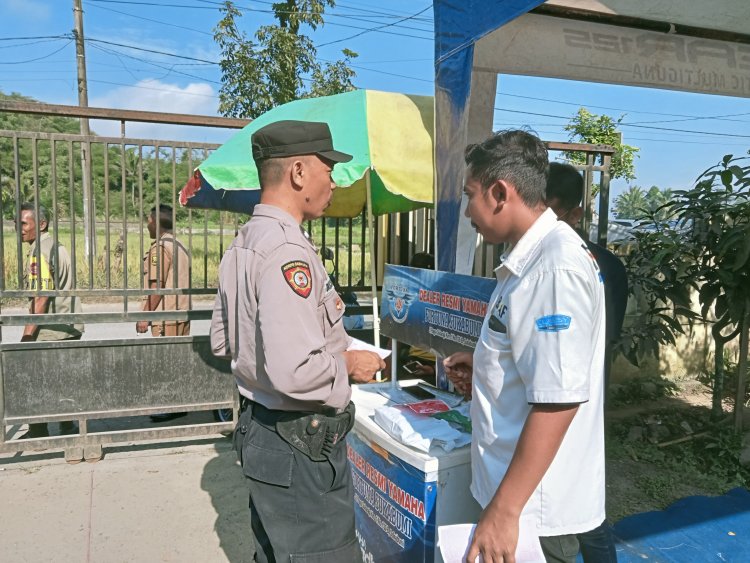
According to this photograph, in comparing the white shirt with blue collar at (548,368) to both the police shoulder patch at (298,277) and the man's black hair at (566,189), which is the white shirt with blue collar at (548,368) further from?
the man's black hair at (566,189)

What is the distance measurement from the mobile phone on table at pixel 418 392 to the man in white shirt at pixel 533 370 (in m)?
0.84

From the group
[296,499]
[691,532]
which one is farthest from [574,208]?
[691,532]

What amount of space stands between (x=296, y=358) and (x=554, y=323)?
71cm

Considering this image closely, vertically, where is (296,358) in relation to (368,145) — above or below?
below

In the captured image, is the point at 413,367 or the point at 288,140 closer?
the point at 288,140

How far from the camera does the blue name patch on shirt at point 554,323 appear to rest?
1379 millimetres

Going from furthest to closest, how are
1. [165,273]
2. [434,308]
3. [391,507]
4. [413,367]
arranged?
[165,273] < [413,367] < [434,308] < [391,507]

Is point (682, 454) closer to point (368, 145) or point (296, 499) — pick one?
point (368, 145)

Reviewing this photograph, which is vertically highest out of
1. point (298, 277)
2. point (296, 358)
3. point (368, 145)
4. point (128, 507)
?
point (368, 145)

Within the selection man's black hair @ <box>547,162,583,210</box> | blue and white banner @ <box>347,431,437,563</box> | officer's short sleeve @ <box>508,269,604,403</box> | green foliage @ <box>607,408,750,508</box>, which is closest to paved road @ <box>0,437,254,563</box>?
blue and white banner @ <box>347,431,437,563</box>

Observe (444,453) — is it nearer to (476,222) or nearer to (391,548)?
(391,548)

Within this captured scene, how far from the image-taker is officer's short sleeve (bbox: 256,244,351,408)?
1583mm

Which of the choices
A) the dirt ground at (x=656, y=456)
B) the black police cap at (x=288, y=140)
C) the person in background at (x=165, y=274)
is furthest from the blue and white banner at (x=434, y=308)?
the person in background at (x=165, y=274)

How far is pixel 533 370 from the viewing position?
140 cm
